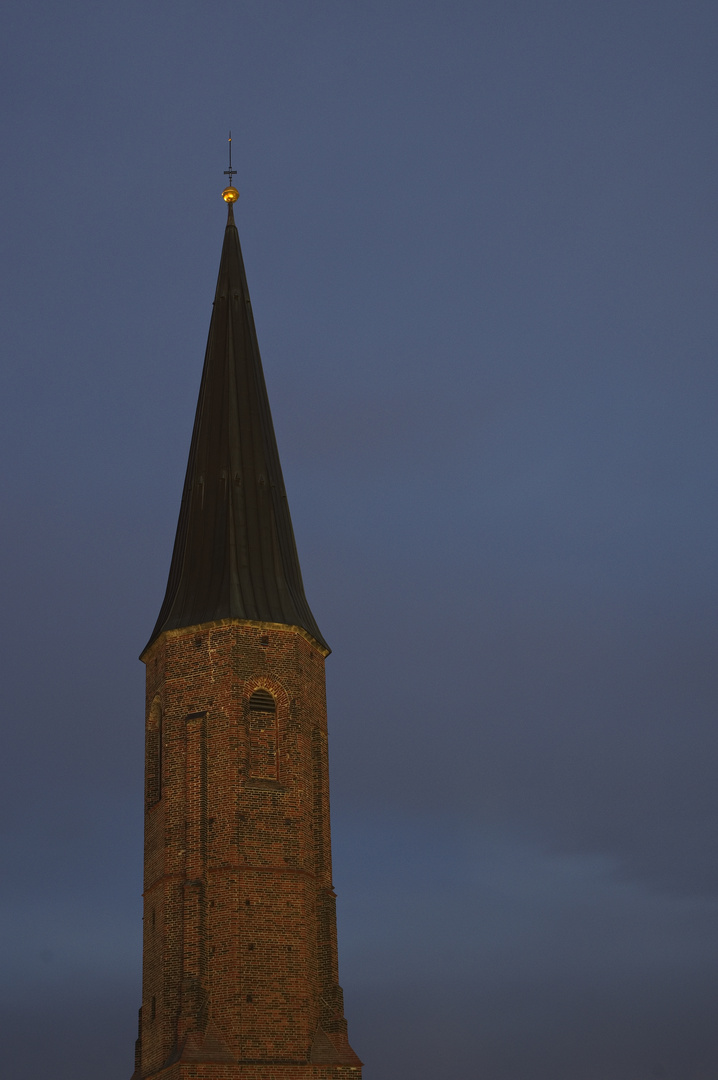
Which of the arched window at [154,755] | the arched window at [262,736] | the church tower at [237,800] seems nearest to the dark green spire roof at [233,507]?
the church tower at [237,800]

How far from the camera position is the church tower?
3953 centimetres

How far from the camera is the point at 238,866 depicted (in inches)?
1604

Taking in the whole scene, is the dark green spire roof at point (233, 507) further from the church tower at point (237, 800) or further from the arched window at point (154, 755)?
the arched window at point (154, 755)

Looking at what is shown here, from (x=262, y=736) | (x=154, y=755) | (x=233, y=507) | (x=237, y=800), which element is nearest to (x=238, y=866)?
(x=237, y=800)

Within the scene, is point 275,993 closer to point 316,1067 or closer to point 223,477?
point 316,1067

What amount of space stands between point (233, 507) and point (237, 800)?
29.2 ft

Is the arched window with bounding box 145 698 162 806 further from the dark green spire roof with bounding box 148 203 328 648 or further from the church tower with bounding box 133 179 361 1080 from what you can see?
the dark green spire roof with bounding box 148 203 328 648

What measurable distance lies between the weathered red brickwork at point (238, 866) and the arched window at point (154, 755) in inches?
2.1

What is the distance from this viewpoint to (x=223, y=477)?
4656 centimetres

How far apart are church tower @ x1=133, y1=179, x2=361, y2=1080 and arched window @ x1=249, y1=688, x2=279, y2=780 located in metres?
0.04

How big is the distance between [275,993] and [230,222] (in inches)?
973

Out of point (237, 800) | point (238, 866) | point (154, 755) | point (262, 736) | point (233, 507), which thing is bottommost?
point (238, 866)

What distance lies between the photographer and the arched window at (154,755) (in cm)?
4353

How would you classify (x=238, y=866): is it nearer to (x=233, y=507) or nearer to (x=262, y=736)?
(x=262, y=736)
